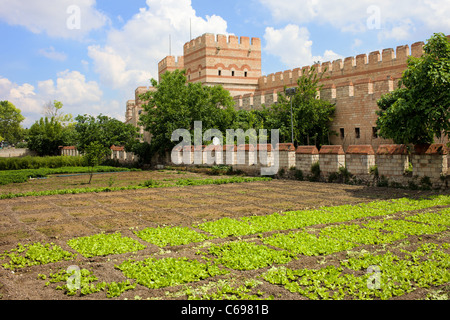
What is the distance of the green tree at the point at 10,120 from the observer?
249ft

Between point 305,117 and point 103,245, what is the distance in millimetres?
18956

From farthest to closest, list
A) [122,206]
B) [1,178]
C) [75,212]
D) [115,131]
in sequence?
[115,131], [1,178], [122,206], [75,212]

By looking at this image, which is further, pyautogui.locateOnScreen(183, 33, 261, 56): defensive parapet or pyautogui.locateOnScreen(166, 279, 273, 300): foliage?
pyautogui.locateOnScreen(183, 33, 261, 56): defensive parapet

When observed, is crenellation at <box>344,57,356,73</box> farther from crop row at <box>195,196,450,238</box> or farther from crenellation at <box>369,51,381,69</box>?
crop row at <box>195,196,450,238</box>

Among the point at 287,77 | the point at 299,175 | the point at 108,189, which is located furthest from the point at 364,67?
the point at 108,189

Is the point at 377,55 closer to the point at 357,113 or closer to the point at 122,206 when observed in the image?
the point at 357,113

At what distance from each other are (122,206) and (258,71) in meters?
29.5

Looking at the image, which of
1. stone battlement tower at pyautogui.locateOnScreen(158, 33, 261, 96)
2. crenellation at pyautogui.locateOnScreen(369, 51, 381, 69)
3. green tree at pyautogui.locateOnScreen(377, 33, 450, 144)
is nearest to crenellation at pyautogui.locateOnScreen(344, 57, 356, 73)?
crenellation at pyautogui.locateOnScreen(369, 51, 381, 69)

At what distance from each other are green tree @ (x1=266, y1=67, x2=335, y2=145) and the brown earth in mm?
9752

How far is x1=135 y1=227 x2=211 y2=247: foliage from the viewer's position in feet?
19.2

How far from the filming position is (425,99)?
10.4 metres

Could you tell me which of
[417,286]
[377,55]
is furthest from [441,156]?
[377,55]

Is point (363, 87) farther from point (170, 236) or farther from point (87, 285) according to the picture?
point (87, 285)

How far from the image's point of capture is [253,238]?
6.10m
